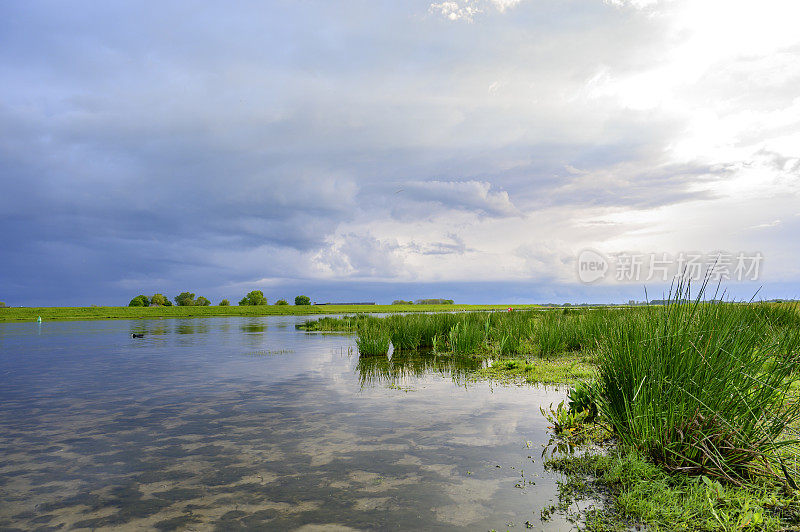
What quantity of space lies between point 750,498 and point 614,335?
239 centimetres

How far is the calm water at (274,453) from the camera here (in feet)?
13.3

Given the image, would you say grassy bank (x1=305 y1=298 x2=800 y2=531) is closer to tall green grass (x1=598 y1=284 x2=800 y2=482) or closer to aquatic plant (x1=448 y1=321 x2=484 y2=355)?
tall green grass (x1=598 y1=284 x2=800 y2=482)

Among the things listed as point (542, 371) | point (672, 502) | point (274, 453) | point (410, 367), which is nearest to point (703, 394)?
point (672, 502)

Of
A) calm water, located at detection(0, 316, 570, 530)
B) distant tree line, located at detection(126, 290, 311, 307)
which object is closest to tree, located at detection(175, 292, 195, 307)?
distant tree line, located at detection(126, 290, 311, 307)

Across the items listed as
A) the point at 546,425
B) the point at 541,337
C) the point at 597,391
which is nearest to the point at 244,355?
the point at 541,337

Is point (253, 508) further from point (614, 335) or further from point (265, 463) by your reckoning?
point (614, 335)

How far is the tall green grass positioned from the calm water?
135cm

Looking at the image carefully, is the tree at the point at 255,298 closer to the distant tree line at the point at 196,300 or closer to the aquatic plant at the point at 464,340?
the distant tree line at the point at 196,300

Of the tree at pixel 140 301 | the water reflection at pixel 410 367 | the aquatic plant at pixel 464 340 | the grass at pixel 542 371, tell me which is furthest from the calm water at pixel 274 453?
the tree at pixel 140 301

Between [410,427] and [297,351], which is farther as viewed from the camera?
[297,351]

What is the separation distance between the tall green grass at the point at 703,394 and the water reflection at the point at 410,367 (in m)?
6.04

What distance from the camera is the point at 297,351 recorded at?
58.6 feet

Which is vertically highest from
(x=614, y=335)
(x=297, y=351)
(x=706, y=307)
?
(x=706, y=307)

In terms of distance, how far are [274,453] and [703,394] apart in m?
5.22
